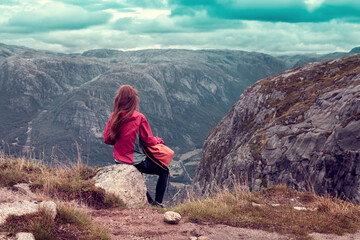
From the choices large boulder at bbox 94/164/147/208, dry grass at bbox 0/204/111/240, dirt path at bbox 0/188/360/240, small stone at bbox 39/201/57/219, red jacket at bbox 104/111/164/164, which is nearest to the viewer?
dry grass at bbox 0/204/111/240

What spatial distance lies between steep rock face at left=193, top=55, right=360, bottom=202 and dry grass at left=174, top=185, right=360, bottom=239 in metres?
1.63

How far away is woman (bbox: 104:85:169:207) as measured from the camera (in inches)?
416

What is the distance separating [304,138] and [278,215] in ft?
95.8

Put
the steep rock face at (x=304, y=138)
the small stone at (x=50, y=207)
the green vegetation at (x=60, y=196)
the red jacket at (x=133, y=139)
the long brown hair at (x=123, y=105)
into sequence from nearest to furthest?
the green vegetation at (x=60, y=196), the small stone at (x=50, y=207), the long brown hair at (x=123, y=105), the red jacket at (x=133, y=139), the steep rock face at (x=304, y=138)

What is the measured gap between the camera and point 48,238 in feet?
20.1

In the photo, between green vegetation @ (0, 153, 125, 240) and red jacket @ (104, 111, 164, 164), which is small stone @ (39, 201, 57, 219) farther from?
red jacket @ (104, 111, 164, 164)

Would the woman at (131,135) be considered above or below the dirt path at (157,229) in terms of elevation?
above

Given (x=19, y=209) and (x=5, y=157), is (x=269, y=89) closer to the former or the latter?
(x=5, y=157)

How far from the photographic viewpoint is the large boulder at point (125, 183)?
33.4ft

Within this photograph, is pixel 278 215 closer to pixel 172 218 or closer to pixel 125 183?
pixel 172 218

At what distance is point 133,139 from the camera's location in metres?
10.8

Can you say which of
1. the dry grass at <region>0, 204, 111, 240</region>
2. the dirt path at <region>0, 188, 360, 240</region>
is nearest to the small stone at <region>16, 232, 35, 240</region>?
the dry grass at <region>0, 204, 111, 240</region>

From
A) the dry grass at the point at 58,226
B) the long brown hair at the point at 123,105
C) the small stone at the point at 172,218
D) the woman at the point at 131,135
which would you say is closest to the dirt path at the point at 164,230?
the small stone at the point at 172,218

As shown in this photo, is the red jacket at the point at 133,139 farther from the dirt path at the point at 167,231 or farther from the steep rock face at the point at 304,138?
the steep rock face at the point at 304,138
